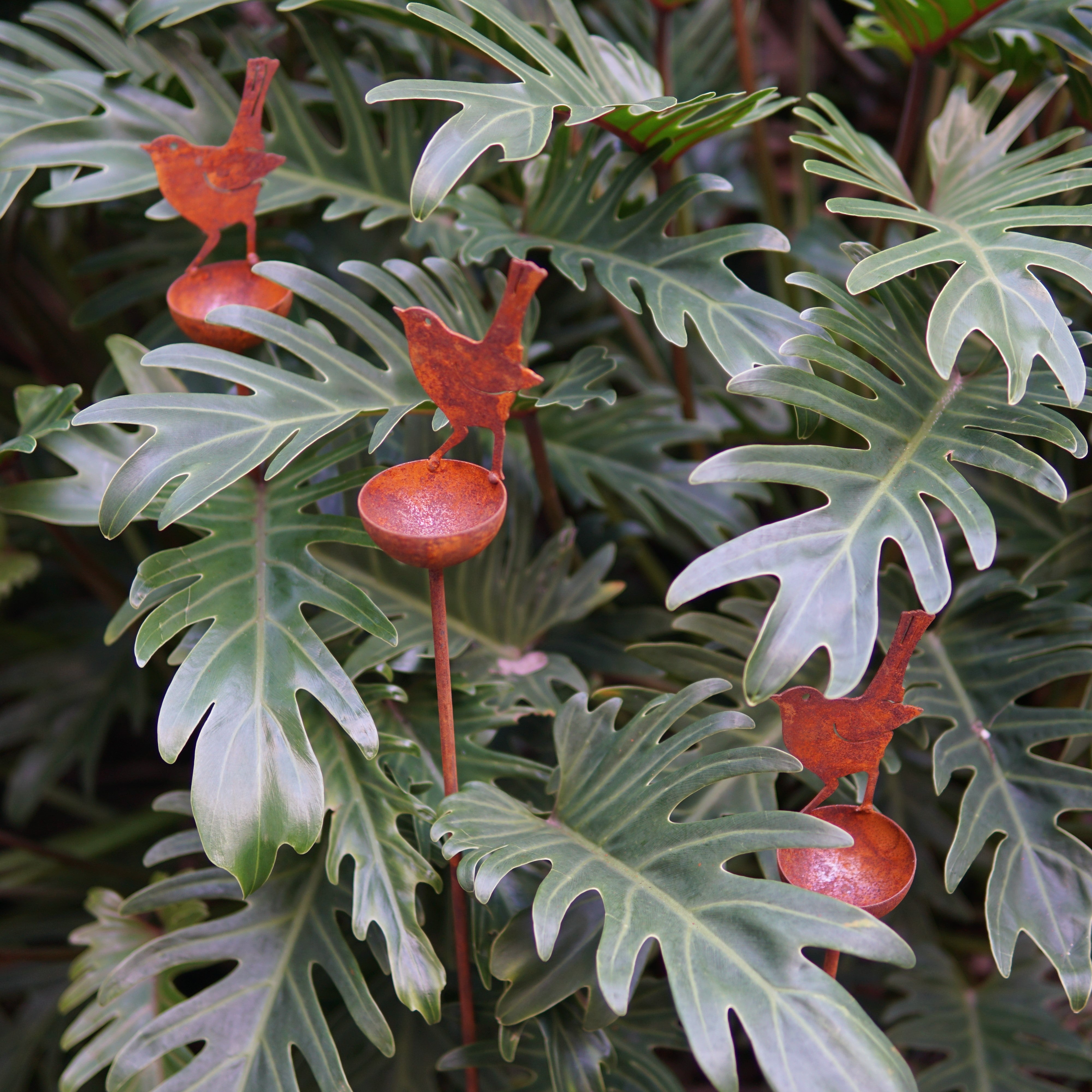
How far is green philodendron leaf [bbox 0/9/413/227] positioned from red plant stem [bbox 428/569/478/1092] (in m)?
0.48

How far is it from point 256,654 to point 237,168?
357mm

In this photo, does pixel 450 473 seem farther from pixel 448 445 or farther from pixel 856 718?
pixel 856 718

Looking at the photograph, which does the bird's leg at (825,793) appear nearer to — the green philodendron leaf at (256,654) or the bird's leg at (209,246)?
the green philodendron leaf at (256,654)

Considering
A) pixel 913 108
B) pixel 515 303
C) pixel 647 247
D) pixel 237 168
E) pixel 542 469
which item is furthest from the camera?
pixel 913 108

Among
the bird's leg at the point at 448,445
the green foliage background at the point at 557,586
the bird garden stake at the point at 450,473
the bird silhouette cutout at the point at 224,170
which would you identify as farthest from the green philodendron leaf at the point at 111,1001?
the bird silhouette cutout at the point at 224,170

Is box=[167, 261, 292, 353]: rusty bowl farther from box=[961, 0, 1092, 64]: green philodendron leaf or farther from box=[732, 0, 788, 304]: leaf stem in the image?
box=[961, 0, 1092, 64]: green philodendron leaf

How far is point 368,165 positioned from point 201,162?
32 cm

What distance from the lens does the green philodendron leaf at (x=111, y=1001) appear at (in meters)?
0.67

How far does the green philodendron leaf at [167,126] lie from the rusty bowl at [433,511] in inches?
16.8

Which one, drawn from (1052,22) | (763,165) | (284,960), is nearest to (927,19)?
(1052,22)

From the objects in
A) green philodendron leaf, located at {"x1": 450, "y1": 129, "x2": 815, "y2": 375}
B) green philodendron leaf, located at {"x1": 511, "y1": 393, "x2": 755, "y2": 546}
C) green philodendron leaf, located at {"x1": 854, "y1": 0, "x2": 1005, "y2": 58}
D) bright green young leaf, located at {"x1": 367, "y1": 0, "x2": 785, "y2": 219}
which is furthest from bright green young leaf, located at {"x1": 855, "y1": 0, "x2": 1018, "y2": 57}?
green philodendron leaf, located at {"x1": 511, "y1": 393, "x2": 755, "y2": 546}

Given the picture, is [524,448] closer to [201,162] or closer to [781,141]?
[201,162]

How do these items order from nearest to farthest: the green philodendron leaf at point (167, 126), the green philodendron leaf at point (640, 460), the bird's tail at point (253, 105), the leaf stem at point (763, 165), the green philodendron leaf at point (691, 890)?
1. the green philodendron leaf at point (691, 890)
2. the bird's tail at point (253, 105)
3. the green philodendron leaf at point (167, 126)
4. the green philodendron leaf at point (640, 460)
5. the leaf stem at point (763, 165)

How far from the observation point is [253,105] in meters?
0.66
